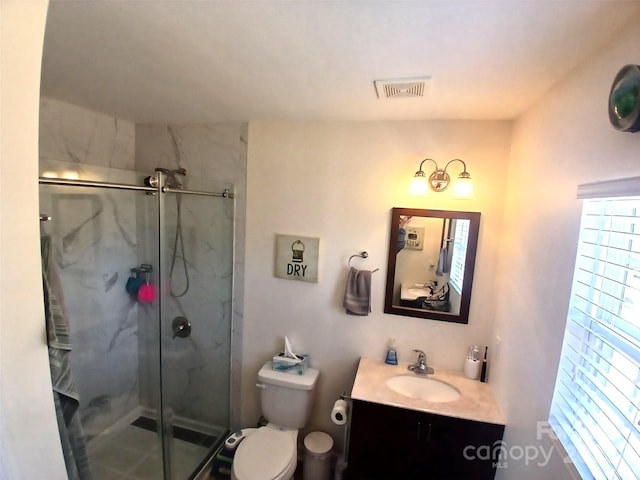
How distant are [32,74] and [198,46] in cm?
71

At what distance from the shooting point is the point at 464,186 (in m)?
1.73

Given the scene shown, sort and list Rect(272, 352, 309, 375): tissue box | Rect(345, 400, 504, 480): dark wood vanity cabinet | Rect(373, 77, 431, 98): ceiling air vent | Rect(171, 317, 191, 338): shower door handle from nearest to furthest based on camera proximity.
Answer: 1. Rect(373, 77, 431, 98): ceiling air vent
2. Rect(345, 400, 504, 480): dark wood vanity cabinet
3. Rect(272, 352, 309, 375): tissue box
4. Rect(171, 317, 191, 338): shower door handle

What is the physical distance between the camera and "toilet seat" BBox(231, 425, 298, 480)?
5.40ft

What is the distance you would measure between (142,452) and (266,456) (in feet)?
3.36

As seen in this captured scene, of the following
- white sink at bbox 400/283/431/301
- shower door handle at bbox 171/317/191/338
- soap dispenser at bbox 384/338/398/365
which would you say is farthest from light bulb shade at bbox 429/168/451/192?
shower door handle at bbox 171/317/191/338

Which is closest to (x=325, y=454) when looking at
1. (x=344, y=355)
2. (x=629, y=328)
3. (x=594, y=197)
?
(x=344, y=355)

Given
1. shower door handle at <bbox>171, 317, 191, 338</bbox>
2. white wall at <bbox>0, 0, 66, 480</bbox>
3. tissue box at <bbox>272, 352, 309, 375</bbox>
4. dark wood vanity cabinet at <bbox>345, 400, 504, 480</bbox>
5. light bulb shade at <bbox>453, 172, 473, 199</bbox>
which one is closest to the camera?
white wall at <bbox>0, 0, 66, 480</bbox>

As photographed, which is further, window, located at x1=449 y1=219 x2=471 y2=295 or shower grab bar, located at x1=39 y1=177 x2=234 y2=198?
window, located at x1=449 y1=219 x2=471 y2=295

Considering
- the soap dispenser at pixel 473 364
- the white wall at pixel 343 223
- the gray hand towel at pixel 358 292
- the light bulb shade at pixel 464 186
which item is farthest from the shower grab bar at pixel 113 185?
Answer: the soap dispenser at pixel 473 364

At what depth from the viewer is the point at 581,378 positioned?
0.98 m

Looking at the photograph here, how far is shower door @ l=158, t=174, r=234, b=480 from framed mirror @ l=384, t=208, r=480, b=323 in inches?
47.7

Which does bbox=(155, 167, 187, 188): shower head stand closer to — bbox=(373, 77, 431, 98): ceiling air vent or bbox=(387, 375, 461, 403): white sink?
bbox=(373, 77, 431, 98): ceiling air vent

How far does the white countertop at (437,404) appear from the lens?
1.58 metres

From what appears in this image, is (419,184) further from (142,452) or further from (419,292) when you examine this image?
(142,452)
